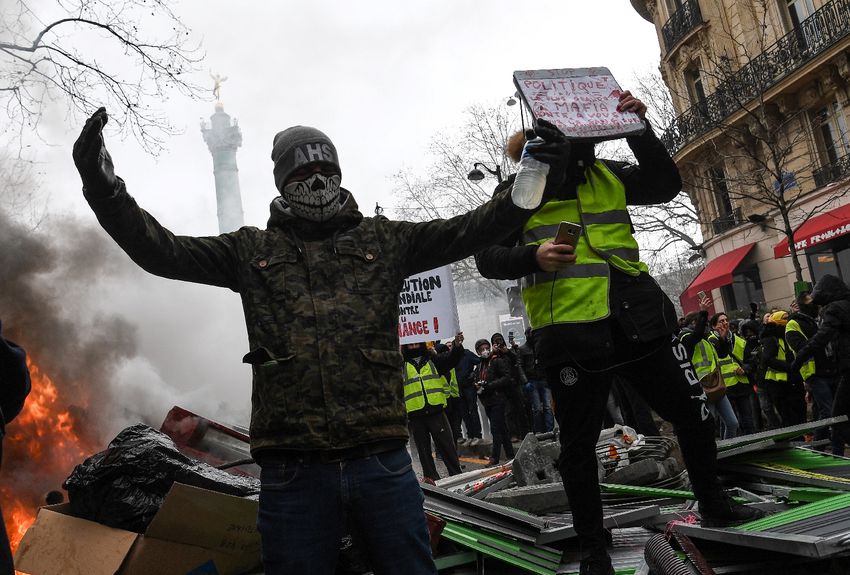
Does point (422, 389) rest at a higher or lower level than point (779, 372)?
higher

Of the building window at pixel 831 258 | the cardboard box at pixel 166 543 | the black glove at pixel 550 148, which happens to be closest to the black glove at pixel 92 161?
the black glove at pixel 550 148

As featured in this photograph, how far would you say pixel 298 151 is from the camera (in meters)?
2.50

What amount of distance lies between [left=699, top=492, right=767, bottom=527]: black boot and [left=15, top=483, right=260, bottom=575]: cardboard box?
2062mm

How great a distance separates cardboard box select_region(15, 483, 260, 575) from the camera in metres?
3.36

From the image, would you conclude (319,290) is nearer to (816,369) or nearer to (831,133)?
(816,369)

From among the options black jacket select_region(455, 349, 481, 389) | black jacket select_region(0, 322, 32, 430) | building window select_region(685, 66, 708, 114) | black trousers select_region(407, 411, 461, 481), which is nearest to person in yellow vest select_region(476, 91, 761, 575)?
black jacket select_region(0, 322, 32, 430)

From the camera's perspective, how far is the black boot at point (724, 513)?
3172 millimetres

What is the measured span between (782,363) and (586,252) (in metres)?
6.30

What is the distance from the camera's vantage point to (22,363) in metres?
2.24

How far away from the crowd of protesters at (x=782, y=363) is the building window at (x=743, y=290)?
1310 cm

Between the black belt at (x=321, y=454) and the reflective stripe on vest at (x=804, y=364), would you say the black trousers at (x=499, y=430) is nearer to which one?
the reflective stripe on vest at (x=804, y=364)

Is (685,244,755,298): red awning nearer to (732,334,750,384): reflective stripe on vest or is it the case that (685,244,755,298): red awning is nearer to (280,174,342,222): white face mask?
(732,334,750,384): reflective stripe on vest

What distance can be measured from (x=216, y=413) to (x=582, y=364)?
1614cm

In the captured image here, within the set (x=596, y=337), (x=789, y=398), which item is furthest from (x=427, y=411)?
(x=596, y=337)
